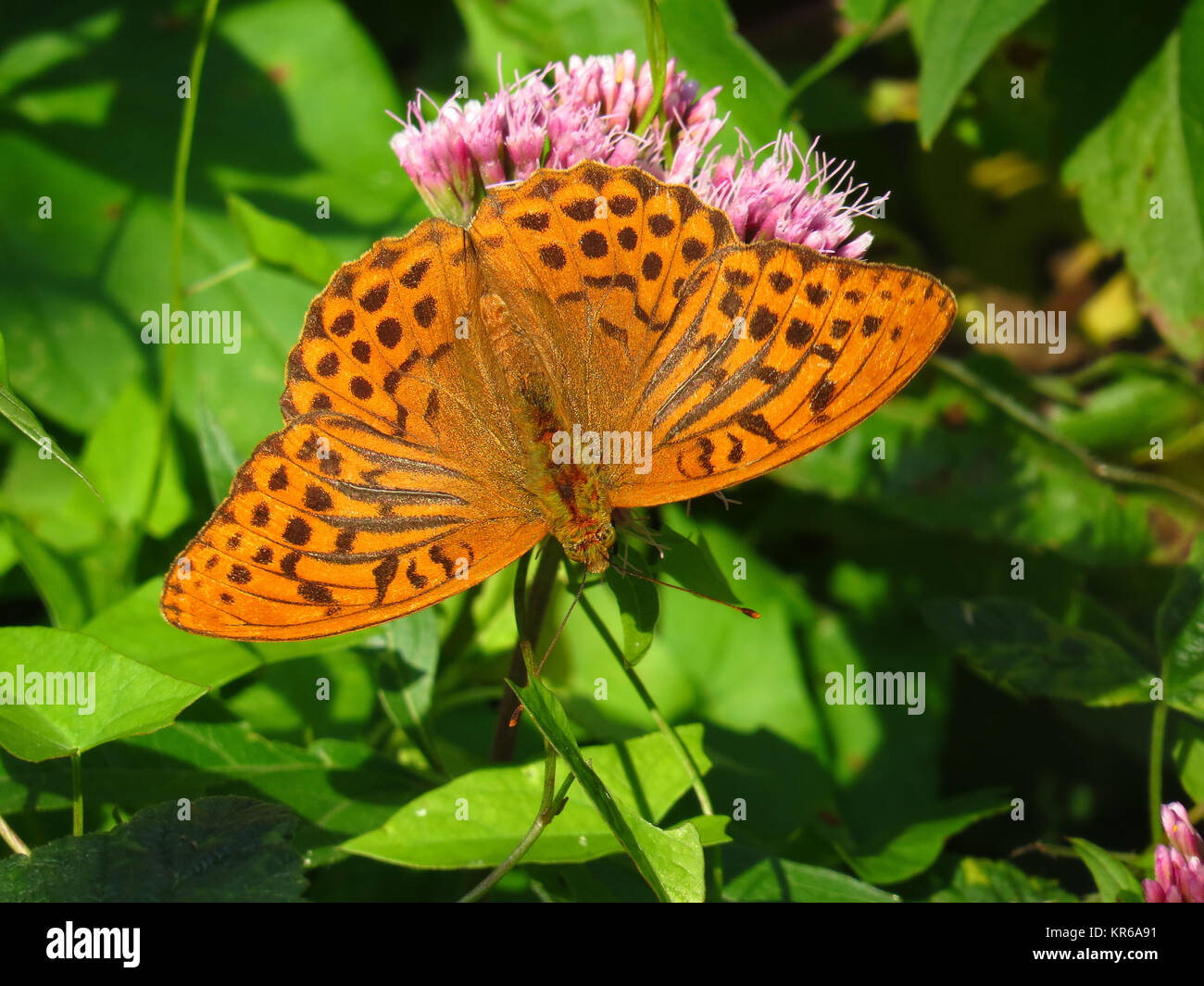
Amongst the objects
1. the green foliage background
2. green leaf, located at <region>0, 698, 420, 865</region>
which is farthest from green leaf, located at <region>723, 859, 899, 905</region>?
green leaf, located at <region>0, 698, 420, 865</region>

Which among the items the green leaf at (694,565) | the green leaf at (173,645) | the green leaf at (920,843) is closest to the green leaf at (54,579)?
the green leaf at (173,645)

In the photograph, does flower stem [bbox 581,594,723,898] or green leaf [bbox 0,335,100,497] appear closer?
green leaf [bbox 0,335,100,497]

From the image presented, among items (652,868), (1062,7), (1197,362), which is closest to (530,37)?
(1062,7)

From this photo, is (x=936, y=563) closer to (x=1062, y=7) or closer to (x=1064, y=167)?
(x=1064, y=167)

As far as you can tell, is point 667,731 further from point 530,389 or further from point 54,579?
point 54,579

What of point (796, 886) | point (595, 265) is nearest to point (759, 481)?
point (595, 265)

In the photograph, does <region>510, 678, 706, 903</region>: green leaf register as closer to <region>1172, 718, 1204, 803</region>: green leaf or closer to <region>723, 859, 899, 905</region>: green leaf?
<region>723, 859, 899, 905</region>: green leaf
